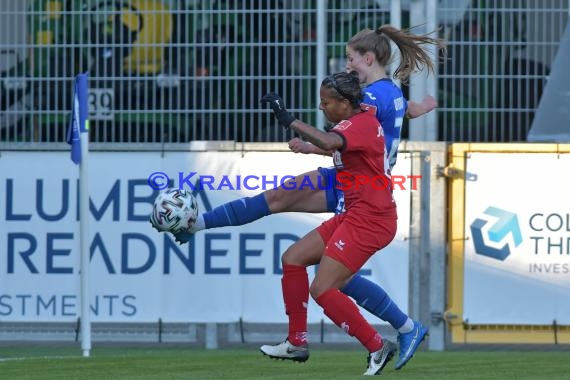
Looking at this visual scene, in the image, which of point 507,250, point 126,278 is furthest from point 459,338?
point 126,278

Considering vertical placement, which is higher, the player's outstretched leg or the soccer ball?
the soccer ball

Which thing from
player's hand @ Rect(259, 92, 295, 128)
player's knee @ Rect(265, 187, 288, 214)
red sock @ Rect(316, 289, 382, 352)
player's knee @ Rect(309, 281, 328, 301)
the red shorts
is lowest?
red sock @ Rect(316, 289, 382, 352)

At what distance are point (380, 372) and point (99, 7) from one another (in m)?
6.00

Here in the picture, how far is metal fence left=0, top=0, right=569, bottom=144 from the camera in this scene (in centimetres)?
1386

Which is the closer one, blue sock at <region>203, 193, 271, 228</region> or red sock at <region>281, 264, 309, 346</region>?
red sock at <region>281, 264, 309, 346</region>

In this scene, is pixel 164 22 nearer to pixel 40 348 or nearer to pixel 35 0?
pixel 35 0

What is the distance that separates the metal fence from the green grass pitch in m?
2.43

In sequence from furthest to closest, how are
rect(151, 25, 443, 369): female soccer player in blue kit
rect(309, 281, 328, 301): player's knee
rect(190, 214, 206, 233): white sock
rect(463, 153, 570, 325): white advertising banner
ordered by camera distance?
1. rect(463, 153, 570, 325): white advertising banner
2. rect(190, 214, 206, 233): white sock
3. rect(151, 25, 443, 369): female soccer player in blue kit
4. rect(309, 281, 328, 301): player's knee

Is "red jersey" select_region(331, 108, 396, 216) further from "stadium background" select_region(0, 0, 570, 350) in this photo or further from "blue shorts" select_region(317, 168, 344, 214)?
"stadium background" select_region(0, 0, 570, 350)

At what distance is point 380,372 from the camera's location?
892 centimetres

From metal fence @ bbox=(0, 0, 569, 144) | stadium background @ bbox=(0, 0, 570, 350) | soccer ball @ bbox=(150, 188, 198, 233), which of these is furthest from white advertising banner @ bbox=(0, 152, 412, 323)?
soccer ball @ bbox=(150, 188, 198, 233)

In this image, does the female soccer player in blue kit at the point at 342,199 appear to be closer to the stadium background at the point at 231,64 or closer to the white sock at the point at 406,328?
the white sock at the point at 406,328

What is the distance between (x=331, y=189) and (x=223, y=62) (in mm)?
4863

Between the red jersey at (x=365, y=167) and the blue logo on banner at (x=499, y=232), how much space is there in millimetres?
3929
